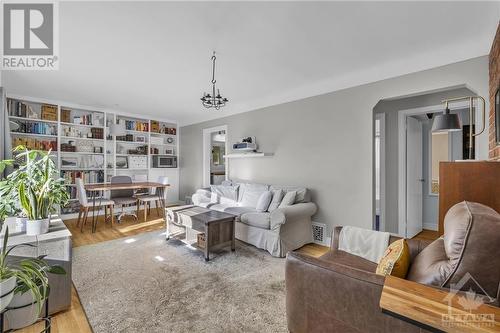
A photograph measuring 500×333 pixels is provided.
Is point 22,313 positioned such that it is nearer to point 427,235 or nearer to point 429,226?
point 427,235

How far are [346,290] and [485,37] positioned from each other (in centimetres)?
283

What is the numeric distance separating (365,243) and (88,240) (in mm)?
3941

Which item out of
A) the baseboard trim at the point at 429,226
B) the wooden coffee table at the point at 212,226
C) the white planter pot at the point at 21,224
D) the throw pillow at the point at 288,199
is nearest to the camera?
the white planter pot at the point at 21,224

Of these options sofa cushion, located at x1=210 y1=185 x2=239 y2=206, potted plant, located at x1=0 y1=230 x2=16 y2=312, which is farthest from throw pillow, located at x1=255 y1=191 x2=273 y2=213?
potted plant, located at x1=0 y1=230 x2=16 y2=312

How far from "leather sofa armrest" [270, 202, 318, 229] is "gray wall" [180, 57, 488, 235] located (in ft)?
0.83

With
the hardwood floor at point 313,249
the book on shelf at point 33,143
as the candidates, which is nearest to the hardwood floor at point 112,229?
the book on shelf at point 33,143

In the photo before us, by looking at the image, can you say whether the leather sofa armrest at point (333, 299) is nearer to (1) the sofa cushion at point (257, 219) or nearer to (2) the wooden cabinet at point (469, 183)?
(2) the wooden cabinet at point (469, 183)

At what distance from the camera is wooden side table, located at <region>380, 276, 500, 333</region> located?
2.52 ft

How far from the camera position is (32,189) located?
1.85 meters

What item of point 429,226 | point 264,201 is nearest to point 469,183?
point 264,201

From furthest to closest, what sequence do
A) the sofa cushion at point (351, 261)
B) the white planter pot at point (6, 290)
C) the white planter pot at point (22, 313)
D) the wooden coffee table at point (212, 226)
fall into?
the wooden coffee table at point (212, 226) → the sofa cushion at point (351, 261) → the white planter pot at point (22, 313) → the white planter pot at point (6, 290)

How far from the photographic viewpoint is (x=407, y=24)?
83.8 inches

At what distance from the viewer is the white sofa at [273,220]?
3.07m

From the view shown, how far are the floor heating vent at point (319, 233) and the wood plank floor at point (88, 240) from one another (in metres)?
0.11
